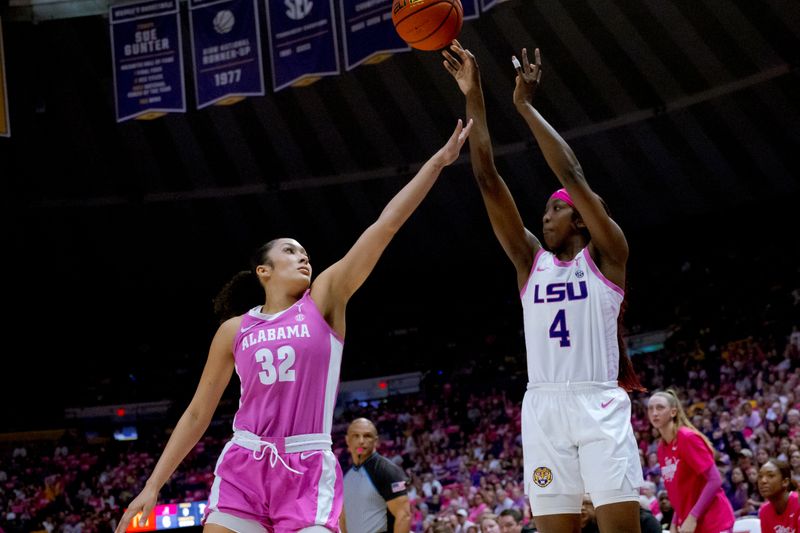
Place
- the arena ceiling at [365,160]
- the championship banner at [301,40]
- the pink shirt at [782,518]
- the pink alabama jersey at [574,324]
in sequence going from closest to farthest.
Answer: the pink alabama jersey at [574,324]
the pink shirt at [782,518]
the championship banner at [301,40]
the arena ceiling at [365,160]

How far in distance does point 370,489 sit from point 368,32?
7041 mm

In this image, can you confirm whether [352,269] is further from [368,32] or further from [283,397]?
[368,32]

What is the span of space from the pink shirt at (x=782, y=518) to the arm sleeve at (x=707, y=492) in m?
0.94

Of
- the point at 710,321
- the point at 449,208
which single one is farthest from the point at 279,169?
the point at 710,321

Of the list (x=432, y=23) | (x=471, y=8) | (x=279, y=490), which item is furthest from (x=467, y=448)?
(x=279, y=490)

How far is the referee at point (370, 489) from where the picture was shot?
5.70 meters

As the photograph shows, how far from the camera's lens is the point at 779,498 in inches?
243

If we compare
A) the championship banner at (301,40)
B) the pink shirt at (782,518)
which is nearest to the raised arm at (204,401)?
the pink shirt at (782,518)

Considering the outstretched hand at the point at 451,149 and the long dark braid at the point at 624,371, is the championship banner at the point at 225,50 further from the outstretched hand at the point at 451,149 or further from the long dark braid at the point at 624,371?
the long dark braid at the point at 624,371

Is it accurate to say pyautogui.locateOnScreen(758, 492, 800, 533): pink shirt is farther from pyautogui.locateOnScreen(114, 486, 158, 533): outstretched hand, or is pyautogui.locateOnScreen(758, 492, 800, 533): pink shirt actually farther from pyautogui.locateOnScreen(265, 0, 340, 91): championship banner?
Answer: pyautogui.locateOnScreen(265, 0, 340, 91): championship banner

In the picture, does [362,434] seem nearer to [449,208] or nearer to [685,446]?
[685,446]

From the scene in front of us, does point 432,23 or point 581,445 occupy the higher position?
point 432,23

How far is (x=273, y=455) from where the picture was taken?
3.25m

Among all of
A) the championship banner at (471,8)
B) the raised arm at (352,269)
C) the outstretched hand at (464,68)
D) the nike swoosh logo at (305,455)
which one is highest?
the championship banner at (471,8)
